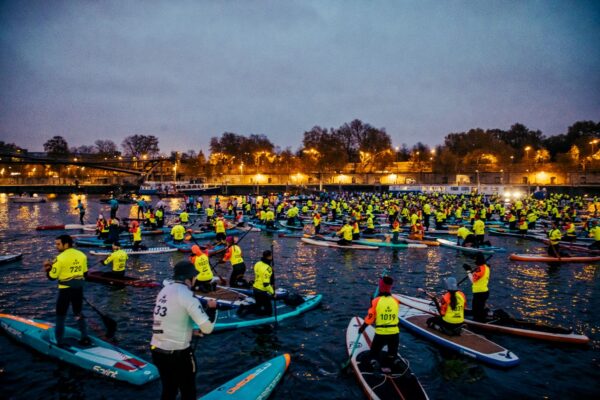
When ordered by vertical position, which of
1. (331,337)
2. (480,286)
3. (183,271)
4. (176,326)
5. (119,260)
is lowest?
(331,337)

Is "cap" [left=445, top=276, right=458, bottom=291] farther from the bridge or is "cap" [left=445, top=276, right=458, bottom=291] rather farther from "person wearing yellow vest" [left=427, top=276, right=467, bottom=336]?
the bridge

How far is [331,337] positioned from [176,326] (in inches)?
259

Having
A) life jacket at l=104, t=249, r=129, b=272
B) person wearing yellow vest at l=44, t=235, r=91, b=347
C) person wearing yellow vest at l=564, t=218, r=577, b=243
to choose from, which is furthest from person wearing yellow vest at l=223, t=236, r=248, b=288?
person wearing yellow vest at l=564, t=218, r=577, b=243

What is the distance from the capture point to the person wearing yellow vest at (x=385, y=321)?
22.7ft

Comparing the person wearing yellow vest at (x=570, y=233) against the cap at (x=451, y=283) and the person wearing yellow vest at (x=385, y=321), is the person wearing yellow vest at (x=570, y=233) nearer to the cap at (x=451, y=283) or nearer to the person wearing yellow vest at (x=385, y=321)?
the cap at (x=451, y=283)

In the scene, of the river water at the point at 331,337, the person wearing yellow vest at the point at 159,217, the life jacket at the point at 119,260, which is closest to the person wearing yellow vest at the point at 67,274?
the river water at the point at 331,337

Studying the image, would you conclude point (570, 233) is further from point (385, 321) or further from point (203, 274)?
point (203, 274)

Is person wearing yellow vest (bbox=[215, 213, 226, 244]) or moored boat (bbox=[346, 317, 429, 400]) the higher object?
person wearing yellow vest (bbox=[215, 213, 226, 244])

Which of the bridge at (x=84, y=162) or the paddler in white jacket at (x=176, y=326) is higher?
the bridge at (x=84, y=162)

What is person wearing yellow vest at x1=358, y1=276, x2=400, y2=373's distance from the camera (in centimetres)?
Result: 691

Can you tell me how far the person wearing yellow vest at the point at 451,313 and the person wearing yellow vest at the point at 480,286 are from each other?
2.97 feet

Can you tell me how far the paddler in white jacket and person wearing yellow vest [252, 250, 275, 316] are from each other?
489 cm

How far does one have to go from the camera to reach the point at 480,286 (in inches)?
382

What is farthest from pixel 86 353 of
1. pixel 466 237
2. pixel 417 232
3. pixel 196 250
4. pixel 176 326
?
pixel 417 232
